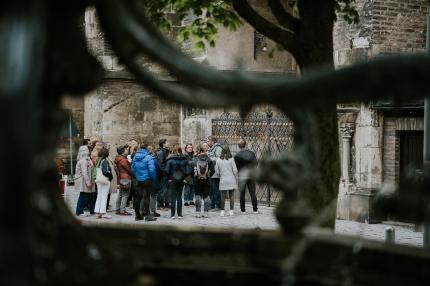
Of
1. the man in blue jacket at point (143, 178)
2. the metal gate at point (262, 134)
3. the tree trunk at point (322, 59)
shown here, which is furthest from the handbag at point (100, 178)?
the tree trunk at point (322, 59)

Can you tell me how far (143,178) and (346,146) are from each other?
4.72m

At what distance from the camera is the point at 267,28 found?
7891 mm

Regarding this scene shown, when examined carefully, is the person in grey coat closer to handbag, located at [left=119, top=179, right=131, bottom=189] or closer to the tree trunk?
handbag, located at [left=119, top=179, right=131, bottom=189]

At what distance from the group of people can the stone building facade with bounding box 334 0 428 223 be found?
7.75 feet

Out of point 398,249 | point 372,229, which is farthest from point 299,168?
point 372,229

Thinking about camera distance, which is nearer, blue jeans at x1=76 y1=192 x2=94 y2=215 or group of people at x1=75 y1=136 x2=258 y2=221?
group of people at x1=75 y1=136 x2=258 y2=221

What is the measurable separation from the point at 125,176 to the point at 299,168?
15665 millimetres

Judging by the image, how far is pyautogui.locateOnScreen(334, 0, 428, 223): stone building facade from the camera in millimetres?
16984

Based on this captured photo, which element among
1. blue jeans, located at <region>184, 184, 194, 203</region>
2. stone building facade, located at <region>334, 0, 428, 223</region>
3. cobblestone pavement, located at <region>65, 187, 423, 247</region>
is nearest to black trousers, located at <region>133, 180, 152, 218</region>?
cobblestone pavement, located at <region>65, 187, 423, 247</region>

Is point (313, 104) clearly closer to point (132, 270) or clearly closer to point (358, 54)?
point (132, 270)

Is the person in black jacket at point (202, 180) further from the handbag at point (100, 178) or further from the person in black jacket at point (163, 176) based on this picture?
the handbag at point (100, 178)

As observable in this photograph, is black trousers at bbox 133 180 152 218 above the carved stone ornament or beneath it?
beneath

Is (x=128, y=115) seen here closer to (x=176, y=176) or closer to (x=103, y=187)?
(x=176, y=176)

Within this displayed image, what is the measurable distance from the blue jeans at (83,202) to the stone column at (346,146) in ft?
19.3
